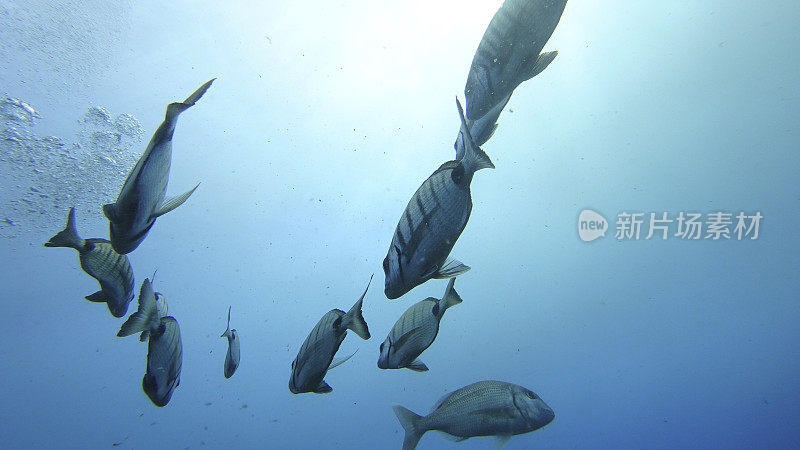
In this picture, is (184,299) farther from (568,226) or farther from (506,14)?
(506,14)

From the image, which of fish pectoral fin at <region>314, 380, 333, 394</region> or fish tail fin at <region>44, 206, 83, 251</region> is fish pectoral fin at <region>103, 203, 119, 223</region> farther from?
fish pectoral fin at <region>314, 380, 333, 394</region>

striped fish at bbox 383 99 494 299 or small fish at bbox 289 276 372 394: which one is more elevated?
striped fish at bbox 383 99 494 299

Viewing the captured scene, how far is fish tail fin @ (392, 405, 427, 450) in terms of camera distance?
2.54m

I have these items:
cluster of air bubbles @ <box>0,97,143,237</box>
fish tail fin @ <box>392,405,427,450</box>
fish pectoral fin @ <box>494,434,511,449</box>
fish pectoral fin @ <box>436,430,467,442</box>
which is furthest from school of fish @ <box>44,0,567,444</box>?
cluster of air bubbles @ <box>0,97,143,237</box>

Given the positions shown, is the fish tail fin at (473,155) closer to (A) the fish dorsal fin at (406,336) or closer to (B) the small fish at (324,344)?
(B) the small fish at (324,344)

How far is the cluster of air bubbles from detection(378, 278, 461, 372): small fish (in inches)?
491

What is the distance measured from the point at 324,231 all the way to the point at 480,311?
11.7 meters

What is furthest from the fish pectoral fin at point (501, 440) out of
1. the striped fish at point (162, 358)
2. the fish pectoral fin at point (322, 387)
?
the striped fish at point (162, 358)

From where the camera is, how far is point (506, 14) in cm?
112

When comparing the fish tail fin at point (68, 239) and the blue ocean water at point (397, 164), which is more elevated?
the blue ocean water at point (397, 164)

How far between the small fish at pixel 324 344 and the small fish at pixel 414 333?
A: 0.34 metres

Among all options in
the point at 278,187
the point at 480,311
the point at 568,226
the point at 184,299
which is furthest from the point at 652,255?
the point at 184,299

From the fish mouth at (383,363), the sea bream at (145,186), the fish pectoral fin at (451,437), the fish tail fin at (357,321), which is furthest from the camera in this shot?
the fish pectoral fin at (451,437)

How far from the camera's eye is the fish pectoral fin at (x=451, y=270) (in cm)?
135
